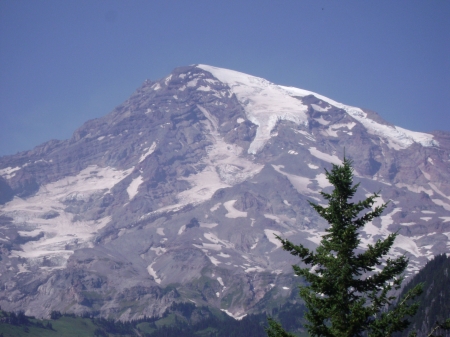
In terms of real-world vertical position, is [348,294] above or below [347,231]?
below

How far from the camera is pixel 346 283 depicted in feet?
104

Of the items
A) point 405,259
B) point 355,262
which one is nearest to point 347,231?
point 355,262

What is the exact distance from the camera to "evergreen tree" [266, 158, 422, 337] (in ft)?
99.8

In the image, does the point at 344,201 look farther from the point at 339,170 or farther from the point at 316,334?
the point at 316,334

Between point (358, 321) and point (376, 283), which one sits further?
point (376, 283)

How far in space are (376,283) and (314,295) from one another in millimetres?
3211

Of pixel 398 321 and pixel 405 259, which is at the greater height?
pixel 405 259

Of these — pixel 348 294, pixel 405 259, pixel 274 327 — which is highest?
pixel 405 259

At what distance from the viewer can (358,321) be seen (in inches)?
1191

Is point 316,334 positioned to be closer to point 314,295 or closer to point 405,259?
point 314,295

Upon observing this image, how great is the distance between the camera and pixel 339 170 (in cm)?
3378

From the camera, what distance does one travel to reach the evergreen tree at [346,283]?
30.4m

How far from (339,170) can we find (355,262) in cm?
468

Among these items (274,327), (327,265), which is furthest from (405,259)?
(274,327)
